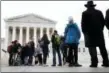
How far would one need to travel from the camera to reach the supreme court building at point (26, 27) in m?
81.4

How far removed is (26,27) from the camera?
82.9 metres

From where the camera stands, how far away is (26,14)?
84.5 meters

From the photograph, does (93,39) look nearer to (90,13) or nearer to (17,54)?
Result: (90,13)

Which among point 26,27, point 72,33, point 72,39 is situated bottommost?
point 72,39

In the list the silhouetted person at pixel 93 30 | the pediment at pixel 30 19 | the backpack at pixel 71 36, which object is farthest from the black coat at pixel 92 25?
the pediment at pixel 30 19

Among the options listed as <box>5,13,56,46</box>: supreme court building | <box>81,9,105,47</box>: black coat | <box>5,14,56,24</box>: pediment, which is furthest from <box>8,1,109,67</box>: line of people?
<box>5,14,56,24</box>: pediment

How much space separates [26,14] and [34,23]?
3.93 m

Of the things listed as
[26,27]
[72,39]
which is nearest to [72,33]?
[72,39]

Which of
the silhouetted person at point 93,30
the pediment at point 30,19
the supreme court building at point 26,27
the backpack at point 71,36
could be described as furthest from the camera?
the pediment at point 30,19

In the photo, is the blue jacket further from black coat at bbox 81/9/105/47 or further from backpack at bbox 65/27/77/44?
black coat at bbox 81/9/105/47

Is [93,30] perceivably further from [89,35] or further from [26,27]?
[26,27]

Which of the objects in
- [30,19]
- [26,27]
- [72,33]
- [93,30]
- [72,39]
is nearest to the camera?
[93,30]

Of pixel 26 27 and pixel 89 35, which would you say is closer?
pixel 89 35

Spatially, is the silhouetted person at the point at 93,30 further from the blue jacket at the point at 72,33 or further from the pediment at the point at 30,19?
the pediment at the point at 30,19
